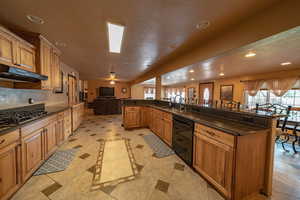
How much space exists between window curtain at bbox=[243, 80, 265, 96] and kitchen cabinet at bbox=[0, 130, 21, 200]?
25.5ft

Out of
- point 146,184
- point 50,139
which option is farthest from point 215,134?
point 50,139

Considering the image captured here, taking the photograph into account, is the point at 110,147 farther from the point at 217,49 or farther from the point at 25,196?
the point at 217,49

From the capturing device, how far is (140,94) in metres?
11.4

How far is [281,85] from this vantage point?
441 centimetres

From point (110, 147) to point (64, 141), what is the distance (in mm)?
1336

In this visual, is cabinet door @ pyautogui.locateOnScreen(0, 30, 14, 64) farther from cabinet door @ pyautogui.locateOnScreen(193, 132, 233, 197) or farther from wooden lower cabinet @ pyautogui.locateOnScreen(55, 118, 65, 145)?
cabinet door @ pyautogui.locateOnScreen(193, 132, 233, 197)

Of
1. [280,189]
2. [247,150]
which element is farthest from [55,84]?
[280,189]

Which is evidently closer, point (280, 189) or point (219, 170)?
point (219, 170)

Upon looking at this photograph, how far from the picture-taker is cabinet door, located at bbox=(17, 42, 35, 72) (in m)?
1.91

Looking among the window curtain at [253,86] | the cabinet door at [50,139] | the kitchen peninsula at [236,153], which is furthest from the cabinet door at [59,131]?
the window curtain at [253,86]

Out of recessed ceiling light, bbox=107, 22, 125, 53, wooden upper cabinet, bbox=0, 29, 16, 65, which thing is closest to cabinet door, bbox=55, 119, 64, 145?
wooden upper cabinet, bbox=0, 29, 16, 65

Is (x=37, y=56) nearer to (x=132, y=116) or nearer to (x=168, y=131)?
(x=132, y=116)

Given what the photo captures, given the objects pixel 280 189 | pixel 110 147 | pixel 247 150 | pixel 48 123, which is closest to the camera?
pixel 247 150

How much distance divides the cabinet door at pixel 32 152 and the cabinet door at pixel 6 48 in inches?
46.8
